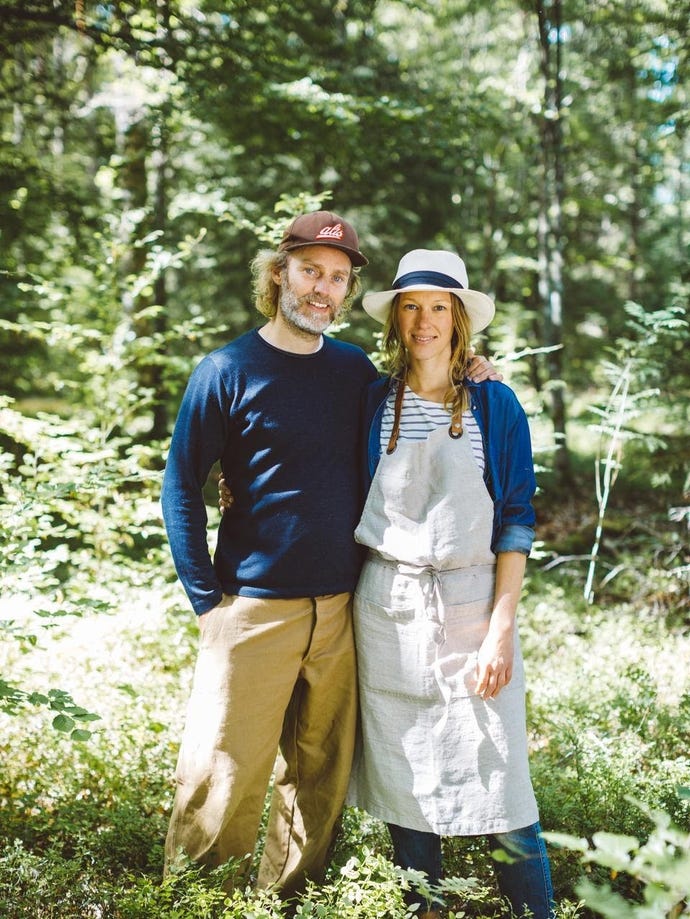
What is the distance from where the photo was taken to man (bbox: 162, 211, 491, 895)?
2494mm

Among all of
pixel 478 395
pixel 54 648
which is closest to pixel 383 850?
pixel 478 395

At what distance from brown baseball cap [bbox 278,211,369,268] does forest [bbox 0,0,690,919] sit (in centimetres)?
133

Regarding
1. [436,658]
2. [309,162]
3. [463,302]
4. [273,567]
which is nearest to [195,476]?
[273,567]

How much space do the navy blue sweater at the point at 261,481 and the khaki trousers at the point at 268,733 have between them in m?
0.11

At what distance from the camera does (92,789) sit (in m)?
3.18

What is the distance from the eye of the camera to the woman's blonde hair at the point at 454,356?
2543mm

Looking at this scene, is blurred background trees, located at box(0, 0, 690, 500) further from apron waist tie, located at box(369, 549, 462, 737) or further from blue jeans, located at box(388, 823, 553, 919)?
blue jeans, located at box(388, 823, 553, 919)

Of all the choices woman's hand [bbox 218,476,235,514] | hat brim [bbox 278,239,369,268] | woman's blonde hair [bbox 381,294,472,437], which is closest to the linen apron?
woman's blonde hair [bbox 381,294,472,437]

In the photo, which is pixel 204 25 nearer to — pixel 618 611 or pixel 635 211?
pixel 618 611

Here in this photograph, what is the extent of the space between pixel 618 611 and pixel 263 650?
12.8 feet

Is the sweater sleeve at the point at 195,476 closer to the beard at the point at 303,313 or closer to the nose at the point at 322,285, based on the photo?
the beard at the point at 303,313

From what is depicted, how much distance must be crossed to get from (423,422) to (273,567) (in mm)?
780

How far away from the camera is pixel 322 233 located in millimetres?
2578

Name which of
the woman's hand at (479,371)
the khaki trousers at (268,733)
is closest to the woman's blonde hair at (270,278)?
the woman's hand at (479,371)
